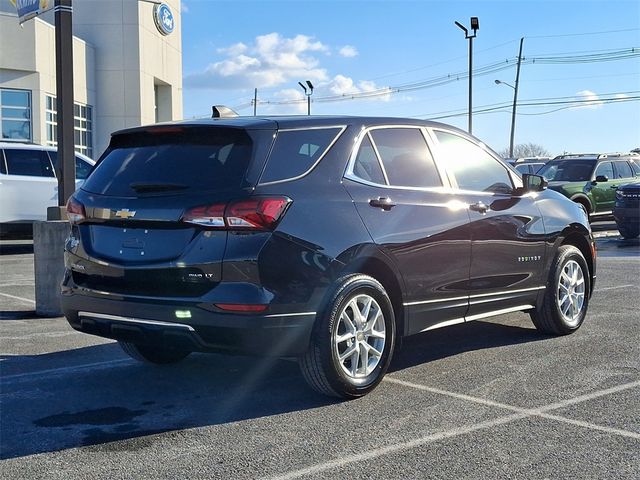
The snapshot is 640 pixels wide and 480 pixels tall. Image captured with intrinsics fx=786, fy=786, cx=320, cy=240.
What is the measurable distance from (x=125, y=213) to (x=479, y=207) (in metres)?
2.74

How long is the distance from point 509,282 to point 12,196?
11.7 meters

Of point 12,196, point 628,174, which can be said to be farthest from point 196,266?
point 628,174

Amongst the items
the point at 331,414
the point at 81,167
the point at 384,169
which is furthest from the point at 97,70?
the point at 331,414

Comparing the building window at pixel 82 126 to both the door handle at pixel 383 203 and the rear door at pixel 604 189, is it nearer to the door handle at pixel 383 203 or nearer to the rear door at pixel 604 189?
the rear door at pixel 604 189

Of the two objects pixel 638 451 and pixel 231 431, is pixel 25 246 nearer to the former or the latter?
pixel 231 431

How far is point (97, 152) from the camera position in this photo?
37750 millimetres

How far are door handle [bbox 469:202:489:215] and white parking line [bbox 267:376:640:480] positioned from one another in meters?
1.47

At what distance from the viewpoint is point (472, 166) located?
6.29 meters

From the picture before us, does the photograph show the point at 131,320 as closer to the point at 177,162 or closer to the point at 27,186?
the point at 177,162

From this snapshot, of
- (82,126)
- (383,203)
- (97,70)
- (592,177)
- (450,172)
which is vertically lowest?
(383,203)

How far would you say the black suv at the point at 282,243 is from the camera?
4.54 m

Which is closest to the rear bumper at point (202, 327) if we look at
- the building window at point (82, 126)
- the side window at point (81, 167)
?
the side window at point (81, 167)

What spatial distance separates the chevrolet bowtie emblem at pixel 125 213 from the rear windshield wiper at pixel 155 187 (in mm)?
152

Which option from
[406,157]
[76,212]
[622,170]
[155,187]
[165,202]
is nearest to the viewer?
[165,202]
